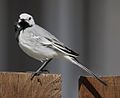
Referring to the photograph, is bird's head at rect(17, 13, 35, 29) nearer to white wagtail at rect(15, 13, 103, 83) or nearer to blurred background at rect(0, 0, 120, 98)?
white wagtail at rect(15, 13, 103, 83)

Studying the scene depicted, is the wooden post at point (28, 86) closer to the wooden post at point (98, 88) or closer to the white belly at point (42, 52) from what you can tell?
the wooden post at point (98, 88)

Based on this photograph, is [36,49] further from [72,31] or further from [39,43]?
[72,31]

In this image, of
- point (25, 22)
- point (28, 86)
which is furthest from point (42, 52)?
point (28, 86)

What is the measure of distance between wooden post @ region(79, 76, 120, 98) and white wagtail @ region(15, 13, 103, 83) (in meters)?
0.42

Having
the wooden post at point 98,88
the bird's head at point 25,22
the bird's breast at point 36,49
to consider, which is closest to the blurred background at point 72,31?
the bird's head at point 25,22

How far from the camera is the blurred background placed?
5.90 metres

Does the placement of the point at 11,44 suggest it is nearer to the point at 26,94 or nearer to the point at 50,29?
the point at 50,29

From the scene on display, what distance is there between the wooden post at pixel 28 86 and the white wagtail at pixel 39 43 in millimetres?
520

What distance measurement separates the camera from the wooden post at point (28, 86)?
3289mm

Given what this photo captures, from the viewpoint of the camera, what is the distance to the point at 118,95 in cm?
335

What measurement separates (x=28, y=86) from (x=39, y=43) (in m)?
0.72

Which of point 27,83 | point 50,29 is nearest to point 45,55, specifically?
point 27,83

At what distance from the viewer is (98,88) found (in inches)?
134

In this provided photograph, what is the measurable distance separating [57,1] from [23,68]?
33.2 inches
